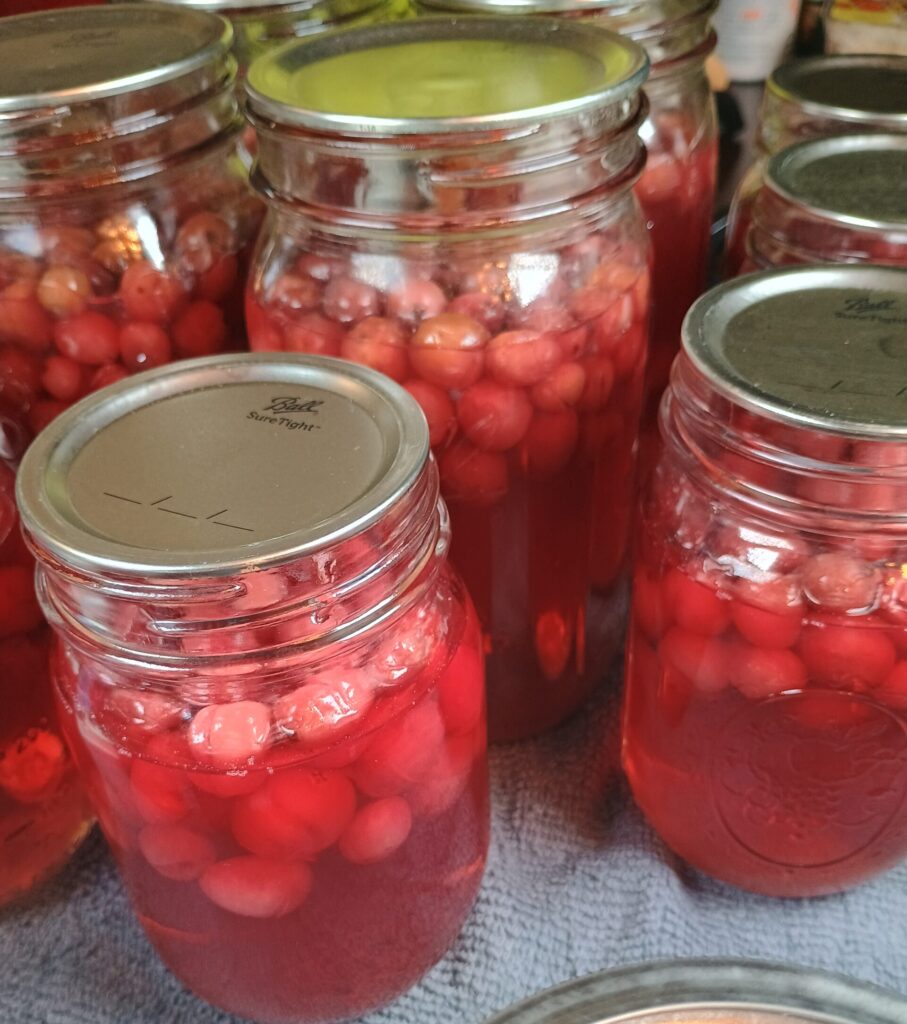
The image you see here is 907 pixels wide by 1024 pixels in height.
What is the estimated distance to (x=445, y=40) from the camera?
0.56 meters

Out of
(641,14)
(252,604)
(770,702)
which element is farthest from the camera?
(641,14)

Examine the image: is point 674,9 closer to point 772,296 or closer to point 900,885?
point 772,296

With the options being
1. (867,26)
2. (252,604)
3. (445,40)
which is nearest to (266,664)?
(252,604)

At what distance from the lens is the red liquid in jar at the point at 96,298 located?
522mm

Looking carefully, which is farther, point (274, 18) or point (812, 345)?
point (274, 18)

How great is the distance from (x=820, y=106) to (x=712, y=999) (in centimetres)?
49

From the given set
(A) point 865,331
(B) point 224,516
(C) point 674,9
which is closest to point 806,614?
(A) point 865,331

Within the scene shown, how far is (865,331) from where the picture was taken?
18.4 inches

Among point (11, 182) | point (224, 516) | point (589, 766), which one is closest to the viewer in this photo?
point (224, 516)

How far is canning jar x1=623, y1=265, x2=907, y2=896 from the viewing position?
427 millimetres

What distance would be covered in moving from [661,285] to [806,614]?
30 centimetres

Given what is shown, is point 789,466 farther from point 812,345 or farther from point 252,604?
point 252,604

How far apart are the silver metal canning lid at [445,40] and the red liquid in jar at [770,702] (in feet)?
0.61

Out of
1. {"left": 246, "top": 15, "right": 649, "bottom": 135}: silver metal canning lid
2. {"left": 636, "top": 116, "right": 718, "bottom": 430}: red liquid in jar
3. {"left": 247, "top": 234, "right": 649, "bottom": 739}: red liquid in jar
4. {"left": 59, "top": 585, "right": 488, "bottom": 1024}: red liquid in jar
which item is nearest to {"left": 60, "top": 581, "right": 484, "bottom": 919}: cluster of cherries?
{"left": 59, "top": 585, "right": 488, "bottom": 1024}: red liquid in jar
